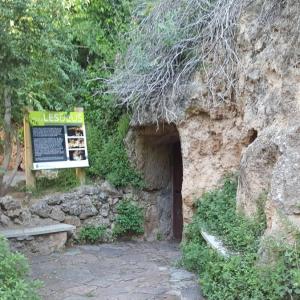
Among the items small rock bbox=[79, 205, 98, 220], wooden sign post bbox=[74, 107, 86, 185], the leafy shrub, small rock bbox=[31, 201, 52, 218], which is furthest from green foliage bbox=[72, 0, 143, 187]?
small rock bbox=[31, 201, 52, 218]

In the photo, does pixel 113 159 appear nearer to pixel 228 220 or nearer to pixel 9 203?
pixel 9 203

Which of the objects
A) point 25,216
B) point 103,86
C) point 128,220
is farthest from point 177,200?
point 25,216

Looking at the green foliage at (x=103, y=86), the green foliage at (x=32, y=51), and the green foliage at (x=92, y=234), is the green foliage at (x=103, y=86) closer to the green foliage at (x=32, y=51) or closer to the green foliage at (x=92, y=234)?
the green foliage at (x=92, y=234)

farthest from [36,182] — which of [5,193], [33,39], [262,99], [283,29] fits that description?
[283,29]

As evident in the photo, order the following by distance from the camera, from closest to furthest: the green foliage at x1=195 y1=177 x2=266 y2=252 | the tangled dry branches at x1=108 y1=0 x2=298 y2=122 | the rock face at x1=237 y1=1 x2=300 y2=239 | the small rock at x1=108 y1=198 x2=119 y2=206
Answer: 1. the rock face at x1=237 y1=1 x2=300 y2=239
2. the green foliage at x1=195 y1=177 x2=266 y2=252
3. the tangled dry branches at x1=108 y1=0 x2=298 y2=122
4. the small rock at x1=108 y1=198 x2=119 y2=206

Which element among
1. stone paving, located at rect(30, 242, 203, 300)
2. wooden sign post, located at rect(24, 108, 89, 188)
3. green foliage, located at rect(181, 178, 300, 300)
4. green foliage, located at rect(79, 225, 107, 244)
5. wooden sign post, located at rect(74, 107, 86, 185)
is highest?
wooden sign post, located at rect(24, 108, 89, 188)

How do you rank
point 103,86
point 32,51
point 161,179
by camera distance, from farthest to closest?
point 161,179 < point 103,86 < point 32,51

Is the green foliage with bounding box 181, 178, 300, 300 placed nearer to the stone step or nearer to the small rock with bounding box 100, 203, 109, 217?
the stone step

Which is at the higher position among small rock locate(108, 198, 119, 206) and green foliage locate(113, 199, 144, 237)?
small rock locate(108, 198, 119, 206)

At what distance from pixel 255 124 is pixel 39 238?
12.2 ft

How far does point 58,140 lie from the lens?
25.3 ft

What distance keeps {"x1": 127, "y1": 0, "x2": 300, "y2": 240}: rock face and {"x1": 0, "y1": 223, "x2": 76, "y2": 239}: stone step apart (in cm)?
195

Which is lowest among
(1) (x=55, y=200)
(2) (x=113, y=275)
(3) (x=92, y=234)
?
(2) (x=113, y=275)

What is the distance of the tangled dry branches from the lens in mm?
6039
